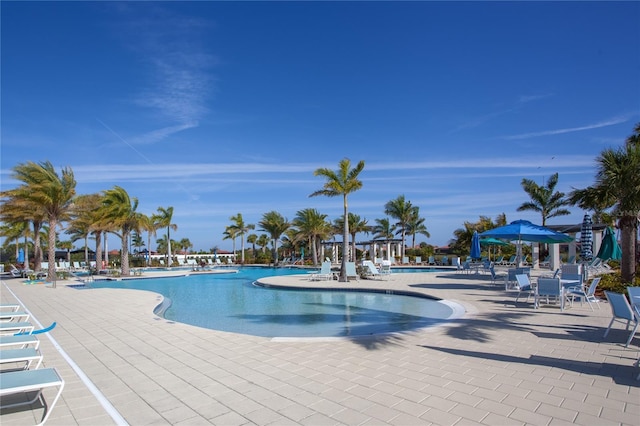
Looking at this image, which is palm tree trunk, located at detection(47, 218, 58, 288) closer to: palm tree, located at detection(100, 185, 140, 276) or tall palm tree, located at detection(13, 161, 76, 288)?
tall palm tree, located at detection(13, 161, 76, 288)

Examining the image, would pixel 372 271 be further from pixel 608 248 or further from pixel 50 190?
pixel 50 190

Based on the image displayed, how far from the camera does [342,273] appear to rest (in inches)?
695

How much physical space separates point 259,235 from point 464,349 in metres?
46.3

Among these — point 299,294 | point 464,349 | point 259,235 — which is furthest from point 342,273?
point 259,235

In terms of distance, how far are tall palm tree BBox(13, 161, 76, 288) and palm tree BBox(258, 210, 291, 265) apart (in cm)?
1756

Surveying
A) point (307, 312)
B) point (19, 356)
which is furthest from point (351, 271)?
point (19, 356)

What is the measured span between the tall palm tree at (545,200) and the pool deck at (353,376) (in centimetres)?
2309

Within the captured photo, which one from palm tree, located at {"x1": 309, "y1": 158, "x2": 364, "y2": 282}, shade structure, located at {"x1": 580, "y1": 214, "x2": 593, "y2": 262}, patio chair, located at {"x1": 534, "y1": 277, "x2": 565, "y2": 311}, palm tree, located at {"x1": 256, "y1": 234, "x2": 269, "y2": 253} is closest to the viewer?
patio chair, located at {"x1": 534, "y1": 277, "x2": 565, "y2": 311}

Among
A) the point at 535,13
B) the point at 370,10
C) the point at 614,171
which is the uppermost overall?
the point at 370,10

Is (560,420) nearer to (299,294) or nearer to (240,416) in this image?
(240,416)

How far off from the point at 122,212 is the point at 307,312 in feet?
60.1

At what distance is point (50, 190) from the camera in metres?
19.5

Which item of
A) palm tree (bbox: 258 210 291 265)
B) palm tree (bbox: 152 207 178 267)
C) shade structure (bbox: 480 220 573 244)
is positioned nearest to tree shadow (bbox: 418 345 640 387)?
shade structure (bbox: 480 220 573 244)

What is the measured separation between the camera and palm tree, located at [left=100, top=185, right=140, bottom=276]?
2387 centimetres
